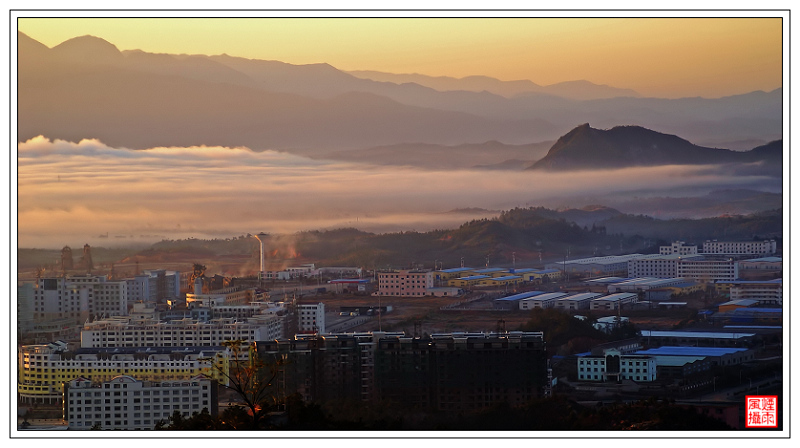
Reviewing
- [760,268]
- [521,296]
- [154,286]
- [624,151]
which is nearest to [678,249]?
[624,151]

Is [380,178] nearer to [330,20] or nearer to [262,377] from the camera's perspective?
[330,20]

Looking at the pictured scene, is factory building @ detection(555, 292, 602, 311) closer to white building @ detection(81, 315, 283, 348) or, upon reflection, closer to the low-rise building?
the low-rise building

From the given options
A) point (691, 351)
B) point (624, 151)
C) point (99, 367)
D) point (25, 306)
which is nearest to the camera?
point (99, 367)

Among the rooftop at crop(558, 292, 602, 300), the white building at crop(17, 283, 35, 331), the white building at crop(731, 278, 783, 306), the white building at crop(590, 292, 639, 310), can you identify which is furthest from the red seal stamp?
the white building at crop(17, 283, 35, 331)

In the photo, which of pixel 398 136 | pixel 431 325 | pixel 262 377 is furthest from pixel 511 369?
pixel 398 136

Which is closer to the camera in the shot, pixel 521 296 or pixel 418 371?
pixel 418 371

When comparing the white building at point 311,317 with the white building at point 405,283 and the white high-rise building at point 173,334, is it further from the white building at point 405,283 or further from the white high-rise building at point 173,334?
the white building at point 405,283

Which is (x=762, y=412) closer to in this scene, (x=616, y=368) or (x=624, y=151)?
(x=616, y=368)
